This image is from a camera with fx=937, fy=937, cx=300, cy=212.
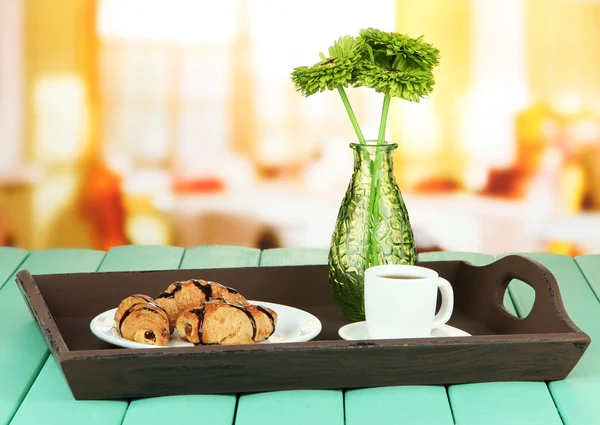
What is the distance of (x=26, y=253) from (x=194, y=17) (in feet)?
3.07

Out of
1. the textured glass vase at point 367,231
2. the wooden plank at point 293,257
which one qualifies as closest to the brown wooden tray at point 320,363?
the textured glass vase at point 367,231

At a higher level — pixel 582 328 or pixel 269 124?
pixel 269 124

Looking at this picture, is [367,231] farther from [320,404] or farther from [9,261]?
[9,261]

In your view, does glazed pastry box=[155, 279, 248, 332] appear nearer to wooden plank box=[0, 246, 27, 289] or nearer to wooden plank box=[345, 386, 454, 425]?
wooden plank box=[345, 386, 454, 425]

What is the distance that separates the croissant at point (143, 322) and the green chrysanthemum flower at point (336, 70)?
0.98ft

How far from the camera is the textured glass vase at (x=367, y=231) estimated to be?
3.53 feet

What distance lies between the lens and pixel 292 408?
2.68 feet

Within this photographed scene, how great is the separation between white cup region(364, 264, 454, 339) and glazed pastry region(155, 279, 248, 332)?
143 mm

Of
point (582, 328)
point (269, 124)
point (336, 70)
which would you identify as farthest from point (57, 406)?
point (269, 124)

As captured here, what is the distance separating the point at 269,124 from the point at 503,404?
59.6 inches

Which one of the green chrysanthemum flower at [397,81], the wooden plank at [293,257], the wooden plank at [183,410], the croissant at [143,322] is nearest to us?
the wooden plank at [183,410]

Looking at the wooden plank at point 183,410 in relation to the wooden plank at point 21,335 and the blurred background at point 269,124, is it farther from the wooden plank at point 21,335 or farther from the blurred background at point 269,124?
the blurred background at point 269,124

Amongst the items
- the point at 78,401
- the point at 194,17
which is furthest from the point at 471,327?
the point at 194,17

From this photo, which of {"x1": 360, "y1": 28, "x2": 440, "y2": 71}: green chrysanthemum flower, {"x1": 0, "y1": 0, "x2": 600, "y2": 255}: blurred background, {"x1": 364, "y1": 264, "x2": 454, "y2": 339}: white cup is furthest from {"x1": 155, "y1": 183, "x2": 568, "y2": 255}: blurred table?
{"x1": 364, "y1": 264, "x2": 454, "y2": 339}: white cup
